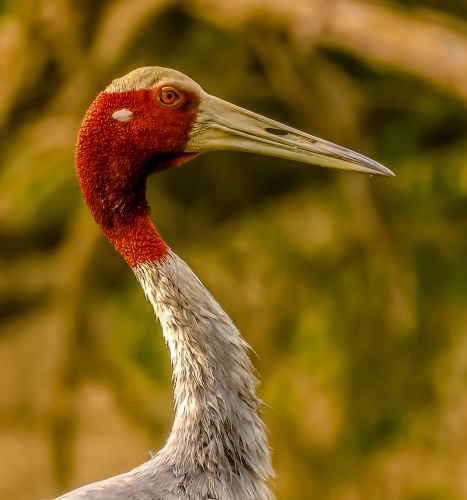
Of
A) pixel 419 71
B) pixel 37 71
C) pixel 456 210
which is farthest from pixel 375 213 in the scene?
pixel 37 71

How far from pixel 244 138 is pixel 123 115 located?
36cm

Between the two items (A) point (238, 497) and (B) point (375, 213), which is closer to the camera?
(A) point (238, 497)

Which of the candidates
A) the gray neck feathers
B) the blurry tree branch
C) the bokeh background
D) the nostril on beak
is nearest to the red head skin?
the gray neck feathers

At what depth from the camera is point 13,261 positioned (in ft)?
26.1

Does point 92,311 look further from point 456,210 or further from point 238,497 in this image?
point 238,497

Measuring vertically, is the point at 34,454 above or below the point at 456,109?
below

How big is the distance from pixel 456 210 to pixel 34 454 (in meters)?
3.99

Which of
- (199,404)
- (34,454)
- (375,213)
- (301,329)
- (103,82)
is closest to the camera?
(199,404)

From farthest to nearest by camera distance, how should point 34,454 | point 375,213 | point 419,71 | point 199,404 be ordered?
point 34,454 < point 375,213 < point 419,71 < point 199,404

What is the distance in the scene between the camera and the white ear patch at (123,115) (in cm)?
276

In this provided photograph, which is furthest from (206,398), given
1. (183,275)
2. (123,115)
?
(123,115)

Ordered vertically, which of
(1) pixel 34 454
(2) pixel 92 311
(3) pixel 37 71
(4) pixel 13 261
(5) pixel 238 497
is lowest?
(5) pixel 238 497

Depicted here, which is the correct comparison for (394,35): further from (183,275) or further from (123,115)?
(183,275)

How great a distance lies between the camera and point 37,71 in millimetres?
6555
